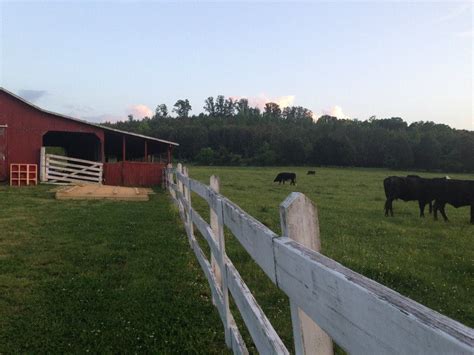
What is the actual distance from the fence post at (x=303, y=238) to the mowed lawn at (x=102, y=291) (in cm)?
237

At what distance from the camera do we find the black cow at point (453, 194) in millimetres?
14727

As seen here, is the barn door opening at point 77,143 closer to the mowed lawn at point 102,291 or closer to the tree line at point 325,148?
the mowed lawn at point 102,291

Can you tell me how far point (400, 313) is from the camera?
3.62 feet

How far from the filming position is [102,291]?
18.2 feet

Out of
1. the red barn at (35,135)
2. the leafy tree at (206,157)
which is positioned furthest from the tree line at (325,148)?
the red barn at (35,135)

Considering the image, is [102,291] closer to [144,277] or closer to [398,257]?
[144,277]

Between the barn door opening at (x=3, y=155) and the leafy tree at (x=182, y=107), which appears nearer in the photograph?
the barn door opening at (x=3, y=155)

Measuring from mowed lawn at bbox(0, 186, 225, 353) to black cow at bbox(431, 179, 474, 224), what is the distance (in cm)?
938

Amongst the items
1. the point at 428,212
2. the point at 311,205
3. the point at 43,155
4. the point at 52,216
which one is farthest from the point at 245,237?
the point at 43,155

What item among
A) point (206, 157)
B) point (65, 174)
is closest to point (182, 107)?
point (206, 157)

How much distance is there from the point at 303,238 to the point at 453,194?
14.7 m

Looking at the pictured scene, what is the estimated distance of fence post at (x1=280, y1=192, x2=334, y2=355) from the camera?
1.86 m

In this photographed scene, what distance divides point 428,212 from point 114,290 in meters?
14.1

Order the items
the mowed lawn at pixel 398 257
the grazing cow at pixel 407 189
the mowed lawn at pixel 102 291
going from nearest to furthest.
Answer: the mowed lawn at pixel 102 291, the mowed lawn at pixel 398 257, the grazing cow at pixel 407 189
